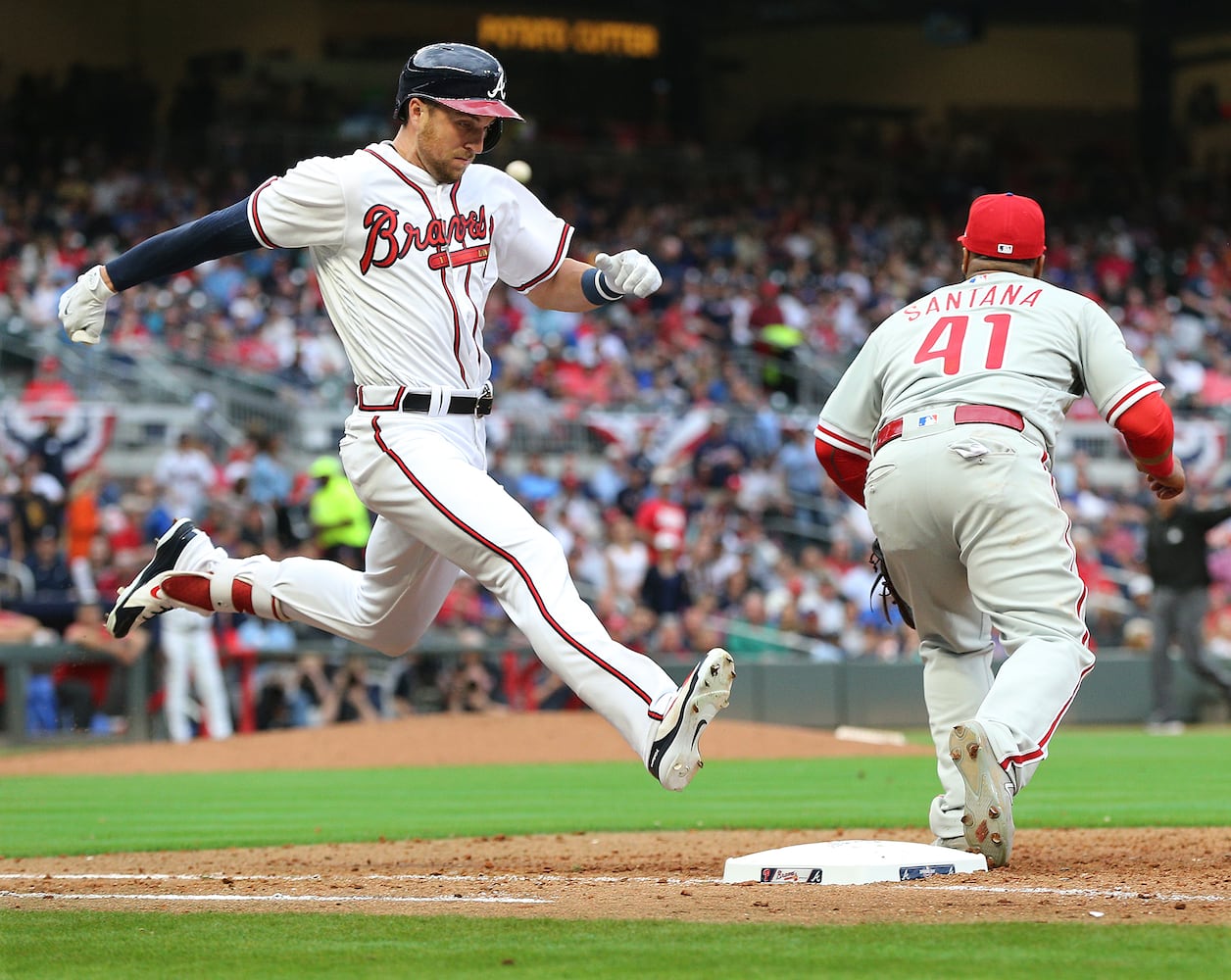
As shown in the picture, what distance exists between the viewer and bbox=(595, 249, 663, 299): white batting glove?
6.04 meters

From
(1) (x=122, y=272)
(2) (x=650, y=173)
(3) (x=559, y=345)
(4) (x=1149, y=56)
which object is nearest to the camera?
(1) (x=122, y=272)

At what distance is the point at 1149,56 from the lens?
34.7m

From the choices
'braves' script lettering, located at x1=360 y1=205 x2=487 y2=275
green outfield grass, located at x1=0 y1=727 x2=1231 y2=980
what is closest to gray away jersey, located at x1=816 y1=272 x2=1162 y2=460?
'braves' script lettering, located at x1=360 y1=205 x2=487 y2=275

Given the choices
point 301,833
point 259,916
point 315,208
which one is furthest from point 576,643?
point 301,833

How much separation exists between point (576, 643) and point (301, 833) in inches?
121

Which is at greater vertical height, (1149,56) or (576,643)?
(1149,56)

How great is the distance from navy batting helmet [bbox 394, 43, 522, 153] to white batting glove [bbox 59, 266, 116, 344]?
1184 mm

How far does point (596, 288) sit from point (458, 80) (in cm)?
90

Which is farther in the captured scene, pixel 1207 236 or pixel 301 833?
pixel 1207 236

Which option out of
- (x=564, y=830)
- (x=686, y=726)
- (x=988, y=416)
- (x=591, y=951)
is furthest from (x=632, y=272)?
(x=564, y=830)

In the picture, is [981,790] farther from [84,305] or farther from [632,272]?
[84,305]

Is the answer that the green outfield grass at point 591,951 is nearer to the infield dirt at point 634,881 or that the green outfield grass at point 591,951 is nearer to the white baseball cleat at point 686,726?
the infield dirt at point 634,881

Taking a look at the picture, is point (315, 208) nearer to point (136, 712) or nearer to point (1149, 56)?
point (136, 712)

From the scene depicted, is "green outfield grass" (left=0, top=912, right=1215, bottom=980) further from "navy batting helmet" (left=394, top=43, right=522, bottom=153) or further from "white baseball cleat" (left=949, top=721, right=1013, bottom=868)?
"navy batting helmet" (left=394, top=43, right=522, bottom=153)
